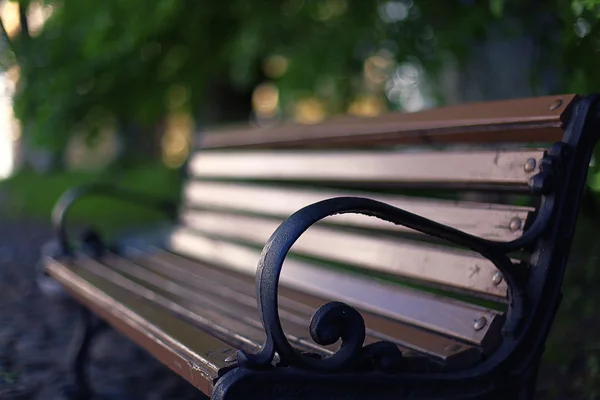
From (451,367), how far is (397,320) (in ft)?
1.24

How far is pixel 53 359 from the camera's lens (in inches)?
136

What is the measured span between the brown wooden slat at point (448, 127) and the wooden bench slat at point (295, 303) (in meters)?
0.58

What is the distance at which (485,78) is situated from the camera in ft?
16.1

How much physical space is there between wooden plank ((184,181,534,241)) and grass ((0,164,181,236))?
16.4ft

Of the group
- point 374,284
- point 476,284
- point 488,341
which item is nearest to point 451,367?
point 488,341

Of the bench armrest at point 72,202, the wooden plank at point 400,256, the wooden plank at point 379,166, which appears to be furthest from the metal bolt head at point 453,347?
Result: the bench armrest at point 72,202

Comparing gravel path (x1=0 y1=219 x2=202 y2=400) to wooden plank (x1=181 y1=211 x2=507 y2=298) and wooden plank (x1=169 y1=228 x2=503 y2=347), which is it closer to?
wooden plank (x1=169 y1=228 x2=503 y2=347)

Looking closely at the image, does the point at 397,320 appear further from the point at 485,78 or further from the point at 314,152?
the point at 485,78

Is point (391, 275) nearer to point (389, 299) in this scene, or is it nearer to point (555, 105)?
point (389, 299)

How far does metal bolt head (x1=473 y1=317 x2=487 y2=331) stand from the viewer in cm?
179

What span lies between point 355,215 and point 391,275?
1.08ft

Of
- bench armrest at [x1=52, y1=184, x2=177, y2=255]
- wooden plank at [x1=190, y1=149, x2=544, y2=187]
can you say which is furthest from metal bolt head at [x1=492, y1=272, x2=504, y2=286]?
bench armrest at [x1=52, y1=184, x2=177, y2=255]

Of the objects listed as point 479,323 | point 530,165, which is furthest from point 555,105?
point 479,323

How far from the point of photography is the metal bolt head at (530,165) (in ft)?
5.96
